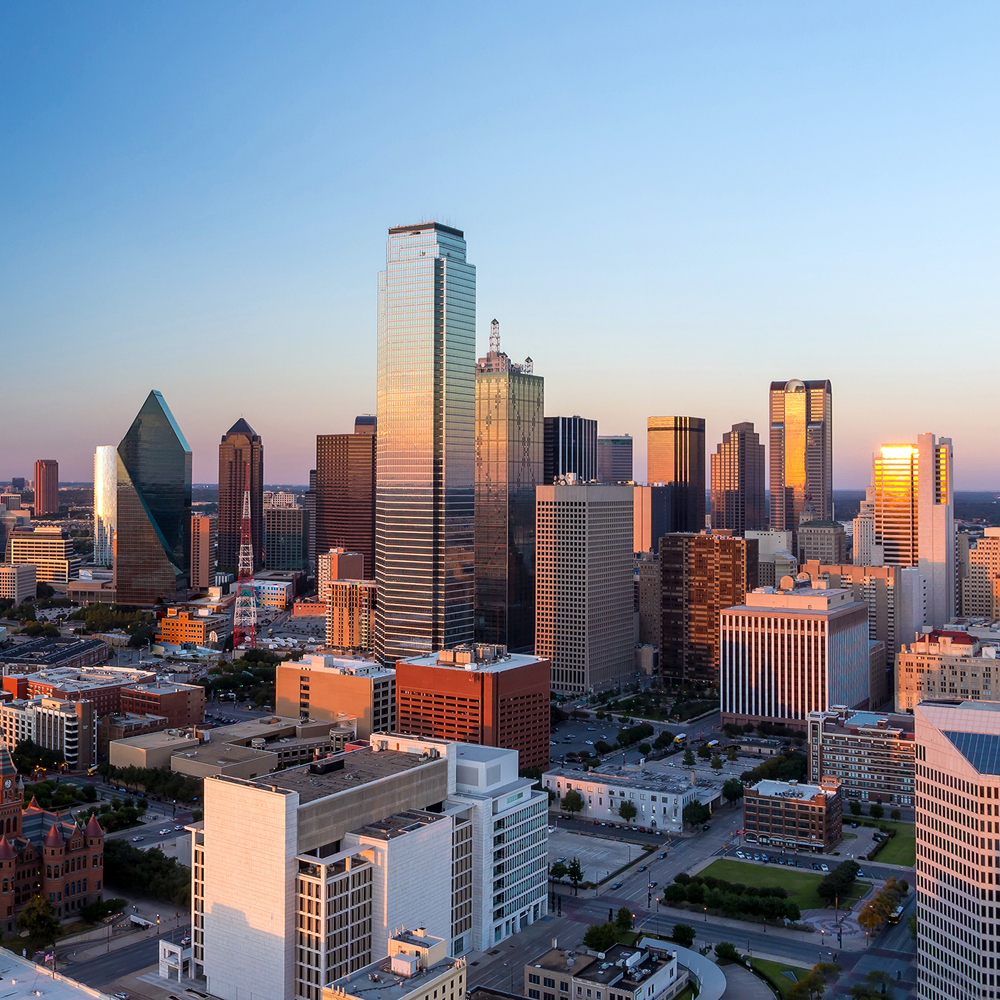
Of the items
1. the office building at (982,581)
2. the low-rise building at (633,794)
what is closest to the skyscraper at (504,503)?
the low-rise building at (633,794)

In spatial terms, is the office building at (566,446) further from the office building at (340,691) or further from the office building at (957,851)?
the office building at (957,851)

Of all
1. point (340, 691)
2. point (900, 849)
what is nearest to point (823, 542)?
point (340, 691)

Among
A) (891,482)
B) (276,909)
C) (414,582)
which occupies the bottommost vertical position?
(276,909)

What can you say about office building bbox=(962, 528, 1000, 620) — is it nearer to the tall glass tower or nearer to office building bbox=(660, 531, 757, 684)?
office building bbox=(660, 531, 757, 684)

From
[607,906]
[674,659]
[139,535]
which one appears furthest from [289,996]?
[139,535]

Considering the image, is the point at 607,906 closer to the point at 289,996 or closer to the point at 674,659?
the point at 289,996
